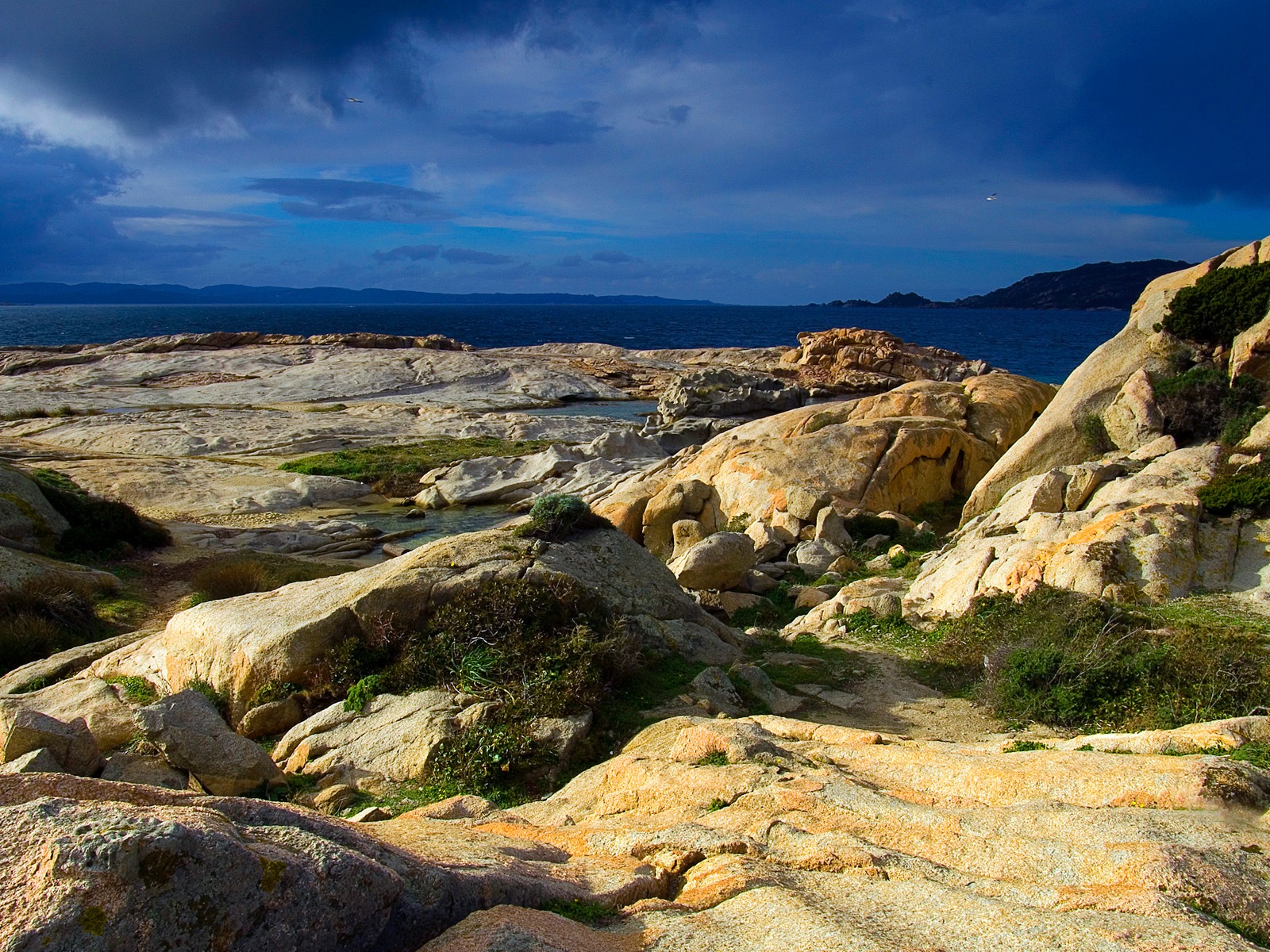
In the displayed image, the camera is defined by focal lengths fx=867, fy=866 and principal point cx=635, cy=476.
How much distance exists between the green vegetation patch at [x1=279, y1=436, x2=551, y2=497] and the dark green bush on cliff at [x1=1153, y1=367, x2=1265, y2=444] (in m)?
23.0

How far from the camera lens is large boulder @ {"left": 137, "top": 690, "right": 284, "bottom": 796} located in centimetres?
784

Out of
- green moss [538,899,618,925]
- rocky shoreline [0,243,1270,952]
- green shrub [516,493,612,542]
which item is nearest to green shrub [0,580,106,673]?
rocky shoreline [0,243,1270,952]

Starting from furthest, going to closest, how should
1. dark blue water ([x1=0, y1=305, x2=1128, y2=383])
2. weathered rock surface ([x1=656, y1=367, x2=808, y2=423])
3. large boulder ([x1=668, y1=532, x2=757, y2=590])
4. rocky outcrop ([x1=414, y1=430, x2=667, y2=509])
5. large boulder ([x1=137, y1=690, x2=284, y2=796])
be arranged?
1. dark blue water ([x1=0, y1=305, x2=1128, y2=383])
2. weathered rock surface ([x1=656, y1=367, x2=808, y2=423])
3. rocky outcrop ([x1=414, y1=430, x2=667, y2=509])
4. large boulder ([x1=668, y1=532, x2=757, y2=590])
5. large boulder ([x1=137, y1=690, x2=284, y2=796])

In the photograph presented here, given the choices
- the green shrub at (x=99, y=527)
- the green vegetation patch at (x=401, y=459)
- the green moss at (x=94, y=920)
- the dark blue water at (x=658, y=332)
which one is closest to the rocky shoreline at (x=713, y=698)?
the green moss at (x=94, y=920)

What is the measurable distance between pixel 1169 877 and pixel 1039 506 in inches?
486

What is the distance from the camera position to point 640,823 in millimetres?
5945

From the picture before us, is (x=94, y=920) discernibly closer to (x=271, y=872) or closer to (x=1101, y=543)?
(x=271, y=872)

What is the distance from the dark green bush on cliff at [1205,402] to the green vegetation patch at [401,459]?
75.5ft

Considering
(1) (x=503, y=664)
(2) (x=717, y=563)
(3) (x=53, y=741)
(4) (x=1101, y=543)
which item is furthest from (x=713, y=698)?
(4) (x=1101, y=543)

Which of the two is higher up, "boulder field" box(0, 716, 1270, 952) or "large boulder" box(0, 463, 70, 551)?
"boulder field" box(0, 716, 1270, 952)

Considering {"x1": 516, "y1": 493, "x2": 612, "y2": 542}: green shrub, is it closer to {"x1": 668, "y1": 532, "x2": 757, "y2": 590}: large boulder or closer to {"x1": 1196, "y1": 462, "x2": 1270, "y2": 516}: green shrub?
{"x1": 668, "y1": 532, "x2": 757, "y2": 590}: large boulder

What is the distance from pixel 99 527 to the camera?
20.8m

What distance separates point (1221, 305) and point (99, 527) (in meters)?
26.1

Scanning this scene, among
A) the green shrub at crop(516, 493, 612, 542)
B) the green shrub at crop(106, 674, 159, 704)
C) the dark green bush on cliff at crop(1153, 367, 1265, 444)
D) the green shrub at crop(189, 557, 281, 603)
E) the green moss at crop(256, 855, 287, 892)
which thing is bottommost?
the green shrub at crop(189, 557, 281, 603)
